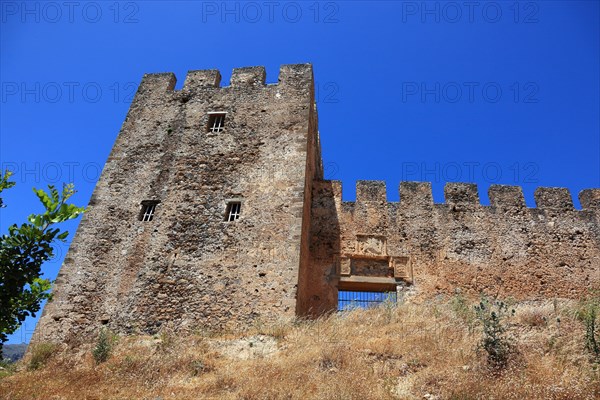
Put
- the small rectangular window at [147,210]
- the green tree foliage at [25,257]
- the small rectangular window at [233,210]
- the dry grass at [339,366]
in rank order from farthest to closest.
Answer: the small rectangular window at [147,210] < the small rectangular window at [233,210] < the dry grass at [339,366] < the green tree foliage at [25,257]

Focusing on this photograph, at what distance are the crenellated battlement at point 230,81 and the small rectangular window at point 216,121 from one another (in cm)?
109

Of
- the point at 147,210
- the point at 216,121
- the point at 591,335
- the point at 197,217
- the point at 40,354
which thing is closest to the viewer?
the point at 591,335

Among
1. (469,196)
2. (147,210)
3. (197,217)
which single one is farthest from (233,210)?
(469,196)

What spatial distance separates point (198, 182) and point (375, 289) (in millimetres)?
5771

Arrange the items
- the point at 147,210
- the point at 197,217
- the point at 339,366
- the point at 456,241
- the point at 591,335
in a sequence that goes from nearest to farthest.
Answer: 1. the point at 339,366
2. the point at 591,335
3. the point at 197,217
4. the point at 147,210
5. the point at 456,241

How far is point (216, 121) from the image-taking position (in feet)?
43.6

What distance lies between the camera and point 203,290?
10414mm

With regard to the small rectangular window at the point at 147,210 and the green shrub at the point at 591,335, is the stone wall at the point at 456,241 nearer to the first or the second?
the green shrub at the point at 591,335

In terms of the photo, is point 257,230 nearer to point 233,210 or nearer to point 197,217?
point 233,210

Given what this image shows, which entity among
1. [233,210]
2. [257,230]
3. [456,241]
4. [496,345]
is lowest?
[496,345]

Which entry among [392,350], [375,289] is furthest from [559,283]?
[392,350]

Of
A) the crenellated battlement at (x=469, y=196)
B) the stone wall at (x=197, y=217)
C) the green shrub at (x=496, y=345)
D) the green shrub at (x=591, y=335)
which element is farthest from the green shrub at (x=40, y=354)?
the green shrub at (x=591, y=335)

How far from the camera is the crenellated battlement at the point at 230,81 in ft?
44.8

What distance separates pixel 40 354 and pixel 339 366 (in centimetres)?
667
